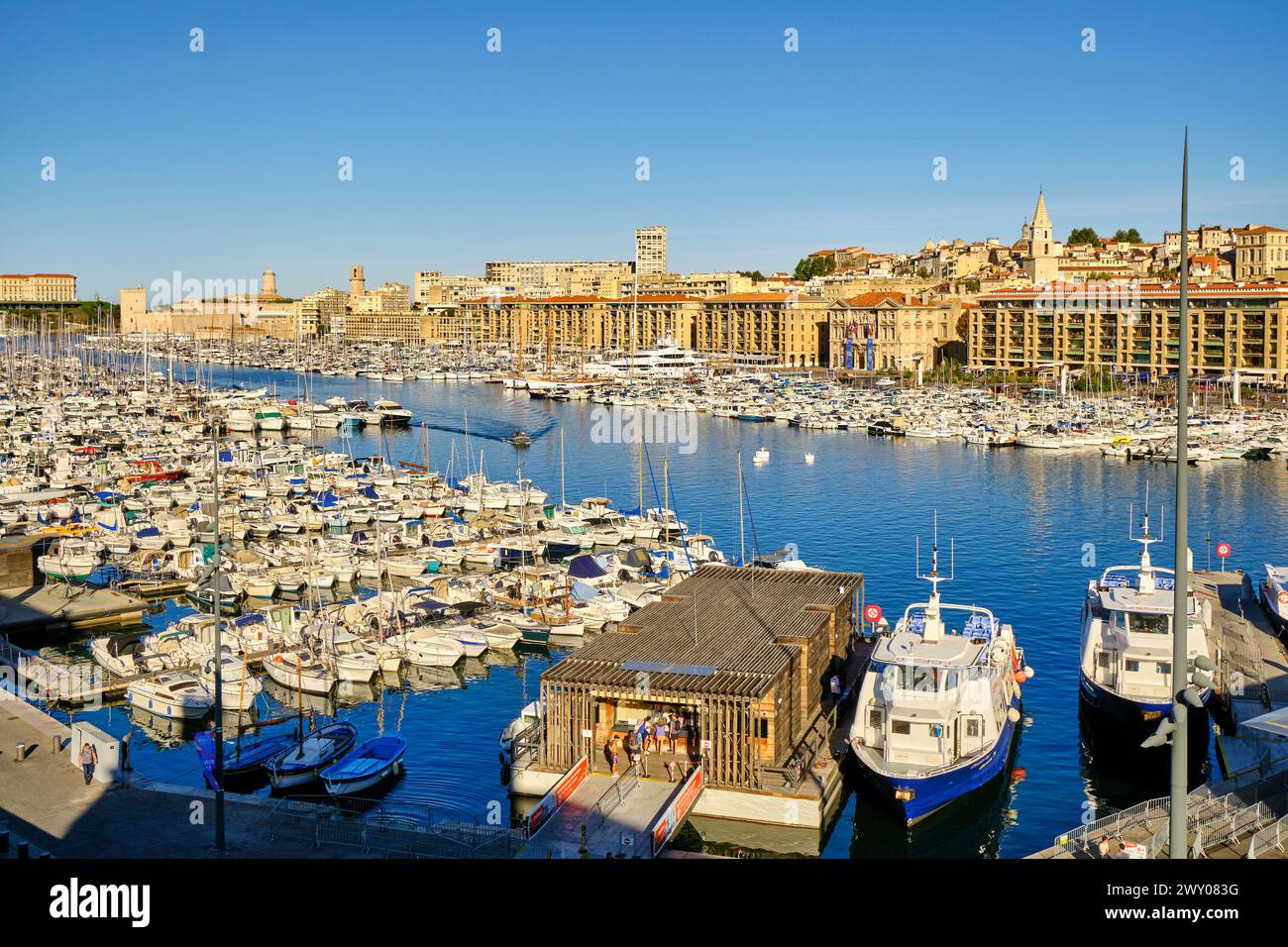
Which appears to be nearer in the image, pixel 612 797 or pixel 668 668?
pixel 612 797

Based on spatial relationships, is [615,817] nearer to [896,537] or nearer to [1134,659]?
[1134,659]

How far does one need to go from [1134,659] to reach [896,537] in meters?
Answer: 14.7

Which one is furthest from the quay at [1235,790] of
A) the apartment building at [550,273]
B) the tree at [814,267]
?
the apartment building at [550,273]

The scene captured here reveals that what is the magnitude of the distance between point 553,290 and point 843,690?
463 ft

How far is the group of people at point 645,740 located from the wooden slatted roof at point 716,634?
47 cm

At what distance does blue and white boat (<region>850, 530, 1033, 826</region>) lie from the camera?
12.2 metres

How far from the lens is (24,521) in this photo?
2855 cm

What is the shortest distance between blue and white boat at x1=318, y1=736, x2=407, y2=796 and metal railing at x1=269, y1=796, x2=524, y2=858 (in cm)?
Answer: 187

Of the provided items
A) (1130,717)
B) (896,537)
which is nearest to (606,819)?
(1130,717)

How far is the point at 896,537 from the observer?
1158 inches

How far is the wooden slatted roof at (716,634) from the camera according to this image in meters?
12.7

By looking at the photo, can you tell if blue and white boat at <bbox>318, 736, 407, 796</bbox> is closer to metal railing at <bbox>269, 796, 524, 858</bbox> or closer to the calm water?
the calm water

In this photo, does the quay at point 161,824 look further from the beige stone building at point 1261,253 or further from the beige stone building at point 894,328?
the beige stone building at point 1261,253

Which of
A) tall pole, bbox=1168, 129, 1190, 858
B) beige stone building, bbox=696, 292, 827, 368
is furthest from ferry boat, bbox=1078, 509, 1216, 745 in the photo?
beige stone building, bbox=696, 292, 827, 368
